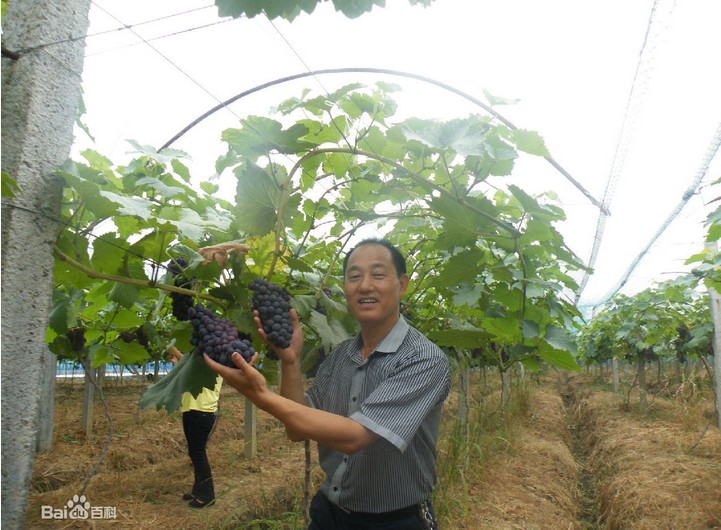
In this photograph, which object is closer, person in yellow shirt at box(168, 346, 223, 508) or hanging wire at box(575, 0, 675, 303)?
hanging wire at box(575, 0, 675, 303)

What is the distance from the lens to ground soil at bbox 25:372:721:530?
416cm

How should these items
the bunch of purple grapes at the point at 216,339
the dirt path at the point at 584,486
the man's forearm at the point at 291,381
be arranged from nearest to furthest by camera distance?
the bunch of purple grapes at the point at 216,339 → the man's forearm at the point at 291,381 → the dirt path at the point at 584,486

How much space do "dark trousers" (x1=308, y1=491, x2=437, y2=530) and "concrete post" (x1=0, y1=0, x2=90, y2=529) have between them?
0.90 m

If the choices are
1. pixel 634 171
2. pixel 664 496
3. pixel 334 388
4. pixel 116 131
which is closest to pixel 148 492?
pixel 116 131

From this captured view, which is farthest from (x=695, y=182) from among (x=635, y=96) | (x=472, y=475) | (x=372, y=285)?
(x=372, y=285)

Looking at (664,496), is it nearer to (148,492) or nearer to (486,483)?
(486,483)

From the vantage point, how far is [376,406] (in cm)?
137

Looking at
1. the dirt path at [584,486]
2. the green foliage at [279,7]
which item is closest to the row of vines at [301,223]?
the green foliage at [279,7]

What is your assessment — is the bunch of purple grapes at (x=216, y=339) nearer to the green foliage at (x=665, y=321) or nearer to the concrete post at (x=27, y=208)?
the concrete post at (x=27, y=208)

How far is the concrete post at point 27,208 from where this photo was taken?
97cm

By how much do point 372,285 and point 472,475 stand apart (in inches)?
148

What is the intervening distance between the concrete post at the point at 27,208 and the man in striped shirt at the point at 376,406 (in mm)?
471

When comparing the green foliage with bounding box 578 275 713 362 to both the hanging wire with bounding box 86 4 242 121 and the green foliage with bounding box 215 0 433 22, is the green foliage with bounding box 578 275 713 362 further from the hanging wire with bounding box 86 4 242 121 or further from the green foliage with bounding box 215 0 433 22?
the green foliage with bounding box 215 0 433 22

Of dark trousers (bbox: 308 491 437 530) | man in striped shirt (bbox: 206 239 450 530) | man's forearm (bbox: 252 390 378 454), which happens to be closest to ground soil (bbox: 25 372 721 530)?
dark trousers (bbox: 308 491 437 530)
